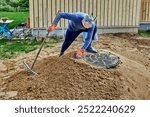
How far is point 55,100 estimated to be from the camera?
6.53 metres

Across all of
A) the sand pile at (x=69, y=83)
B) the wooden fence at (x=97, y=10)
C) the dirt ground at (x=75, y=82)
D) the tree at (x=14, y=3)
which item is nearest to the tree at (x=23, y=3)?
the tree at (x=14, y=3)

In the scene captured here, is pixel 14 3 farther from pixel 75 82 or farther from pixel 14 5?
pixel 75 82

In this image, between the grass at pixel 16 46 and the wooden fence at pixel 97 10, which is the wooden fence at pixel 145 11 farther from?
the grass at pixel 16 46

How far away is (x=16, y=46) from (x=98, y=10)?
348 centimetres

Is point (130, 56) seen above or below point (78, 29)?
below

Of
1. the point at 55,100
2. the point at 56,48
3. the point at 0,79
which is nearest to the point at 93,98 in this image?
the point at 55,100

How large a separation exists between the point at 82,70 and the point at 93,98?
84 centimetres

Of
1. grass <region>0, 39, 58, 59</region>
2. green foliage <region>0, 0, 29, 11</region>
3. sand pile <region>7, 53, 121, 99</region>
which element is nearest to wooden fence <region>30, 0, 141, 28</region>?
grass <region>0, 39, 58, 59</region>

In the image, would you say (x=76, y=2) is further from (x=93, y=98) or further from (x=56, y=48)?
(x=93, y=98)

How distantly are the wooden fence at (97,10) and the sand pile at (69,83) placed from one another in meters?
5.43

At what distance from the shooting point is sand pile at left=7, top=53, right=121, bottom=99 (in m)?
6.88

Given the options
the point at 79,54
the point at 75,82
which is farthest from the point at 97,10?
the point at 75,82

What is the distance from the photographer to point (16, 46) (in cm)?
1182

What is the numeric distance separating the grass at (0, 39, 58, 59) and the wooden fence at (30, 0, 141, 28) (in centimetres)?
95
